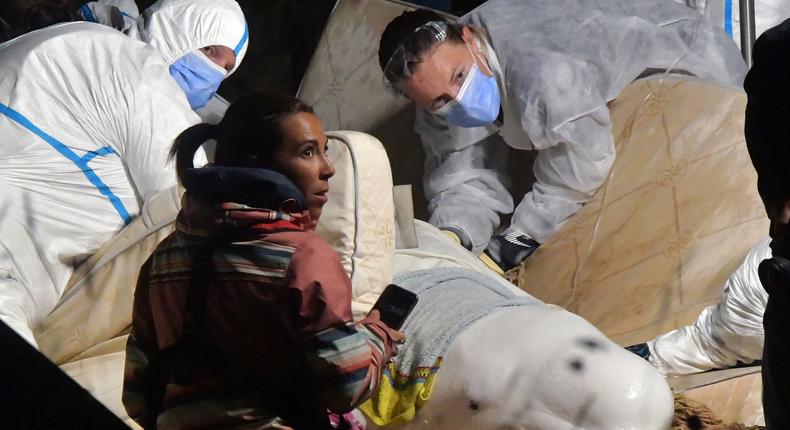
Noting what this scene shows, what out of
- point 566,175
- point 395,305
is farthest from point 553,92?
point 395,305

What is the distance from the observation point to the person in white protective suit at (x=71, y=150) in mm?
1263

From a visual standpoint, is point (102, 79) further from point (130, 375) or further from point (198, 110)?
point (130, 375)

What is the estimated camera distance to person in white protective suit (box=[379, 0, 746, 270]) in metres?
1.40

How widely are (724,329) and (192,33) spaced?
28.3 inches

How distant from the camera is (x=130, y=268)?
1.25 meters

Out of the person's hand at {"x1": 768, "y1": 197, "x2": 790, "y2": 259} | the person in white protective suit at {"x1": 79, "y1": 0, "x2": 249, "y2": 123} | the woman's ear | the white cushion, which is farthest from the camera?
the woman's ear

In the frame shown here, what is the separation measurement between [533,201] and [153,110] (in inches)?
18.0

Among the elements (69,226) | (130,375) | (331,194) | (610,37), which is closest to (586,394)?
(331,194)

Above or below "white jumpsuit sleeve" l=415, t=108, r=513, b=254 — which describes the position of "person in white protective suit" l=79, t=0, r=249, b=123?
above

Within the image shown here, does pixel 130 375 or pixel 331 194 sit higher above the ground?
pixel 331 194

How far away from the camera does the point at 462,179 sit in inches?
54.2

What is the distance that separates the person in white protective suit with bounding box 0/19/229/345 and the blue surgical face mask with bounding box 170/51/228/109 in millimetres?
22

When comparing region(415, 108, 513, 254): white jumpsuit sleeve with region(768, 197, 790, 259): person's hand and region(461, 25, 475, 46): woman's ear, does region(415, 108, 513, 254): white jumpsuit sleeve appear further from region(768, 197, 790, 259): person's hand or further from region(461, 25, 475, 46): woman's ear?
region(768, 197, 790, 259): person's hand

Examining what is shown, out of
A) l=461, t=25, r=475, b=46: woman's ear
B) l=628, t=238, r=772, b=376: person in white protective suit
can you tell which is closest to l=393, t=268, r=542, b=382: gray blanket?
l=628, t=238, r=772, b=376: person in white protective suit
